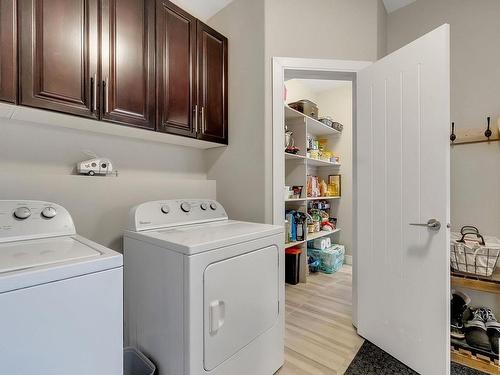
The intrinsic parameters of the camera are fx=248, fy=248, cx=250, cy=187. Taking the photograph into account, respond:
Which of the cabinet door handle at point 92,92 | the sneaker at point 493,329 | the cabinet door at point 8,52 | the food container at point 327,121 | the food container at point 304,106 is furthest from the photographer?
the food container at point 327,121

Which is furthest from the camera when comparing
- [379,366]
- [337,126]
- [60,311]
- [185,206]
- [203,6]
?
[337,126]

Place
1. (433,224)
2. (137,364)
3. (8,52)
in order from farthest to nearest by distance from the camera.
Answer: (433,224) < (137,364) < (8,52)

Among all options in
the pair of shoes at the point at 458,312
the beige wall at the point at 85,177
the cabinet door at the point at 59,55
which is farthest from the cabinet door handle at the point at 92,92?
the pair of shoes at the point at 458,312

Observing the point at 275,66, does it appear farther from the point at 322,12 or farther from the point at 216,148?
the point at 216,148

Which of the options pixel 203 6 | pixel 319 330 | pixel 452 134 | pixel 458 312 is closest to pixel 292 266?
pixel 319 330

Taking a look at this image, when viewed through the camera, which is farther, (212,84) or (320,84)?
(320,84)

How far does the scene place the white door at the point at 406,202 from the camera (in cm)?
135

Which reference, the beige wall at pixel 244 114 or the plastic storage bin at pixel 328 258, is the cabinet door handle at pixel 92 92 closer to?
the beige wall at pixel 244 114

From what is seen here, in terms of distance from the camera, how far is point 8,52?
3.34 ft

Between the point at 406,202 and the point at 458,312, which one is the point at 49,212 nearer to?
the point at 406,202

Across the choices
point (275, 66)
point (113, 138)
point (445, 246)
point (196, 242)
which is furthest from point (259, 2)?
point (445, 246)

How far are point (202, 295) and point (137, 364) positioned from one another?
601mm

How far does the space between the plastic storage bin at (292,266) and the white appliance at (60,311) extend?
2272mm

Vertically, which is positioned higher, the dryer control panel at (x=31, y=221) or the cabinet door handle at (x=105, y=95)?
the cabinet door handle at (x=105, y=95)
